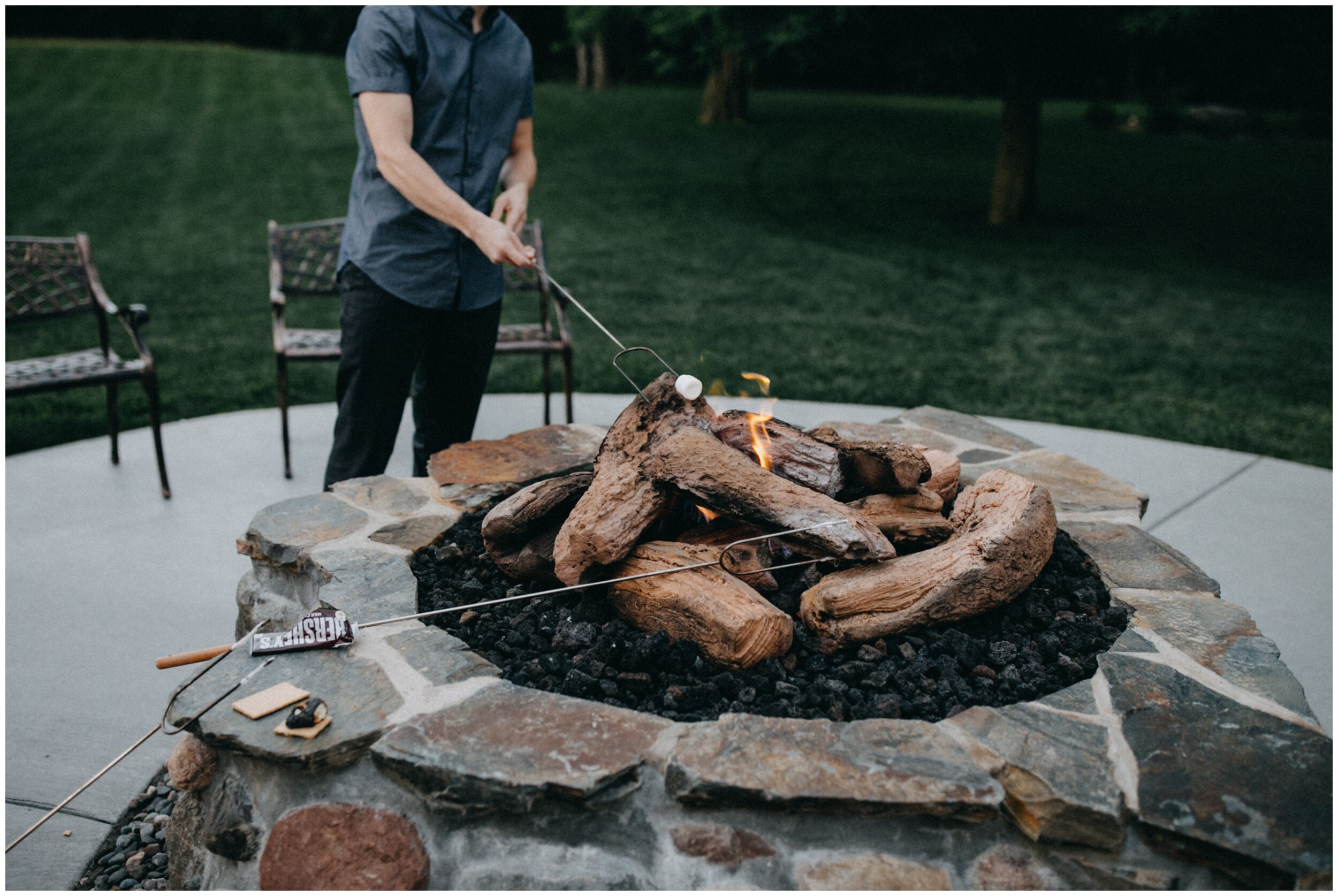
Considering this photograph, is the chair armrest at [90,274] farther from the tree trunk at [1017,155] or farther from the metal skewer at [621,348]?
the tree trunk at [1017,155]

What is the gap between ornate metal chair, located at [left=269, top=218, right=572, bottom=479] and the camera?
4.07 metres

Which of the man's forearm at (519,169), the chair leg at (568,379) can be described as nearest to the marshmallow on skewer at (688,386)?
the man's forearm at (519,169)

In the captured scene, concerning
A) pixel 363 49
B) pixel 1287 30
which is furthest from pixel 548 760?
pixel 1287 30

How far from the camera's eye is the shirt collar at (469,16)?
2883 mm

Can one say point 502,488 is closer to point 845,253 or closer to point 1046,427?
point 1046,427

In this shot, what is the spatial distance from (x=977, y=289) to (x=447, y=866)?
296 inches

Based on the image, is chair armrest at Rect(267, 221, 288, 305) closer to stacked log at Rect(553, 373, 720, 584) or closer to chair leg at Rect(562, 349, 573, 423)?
chair leg at Rect(562, 349, 573, 423)

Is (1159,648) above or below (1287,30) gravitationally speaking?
below

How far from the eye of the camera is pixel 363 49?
2783 mm

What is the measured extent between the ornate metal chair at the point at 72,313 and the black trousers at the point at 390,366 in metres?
1.07

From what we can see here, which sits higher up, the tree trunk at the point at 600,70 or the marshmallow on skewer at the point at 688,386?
the tree trunk at the point at 600,70

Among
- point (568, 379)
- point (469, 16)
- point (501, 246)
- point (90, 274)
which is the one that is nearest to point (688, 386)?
point (501, 246)

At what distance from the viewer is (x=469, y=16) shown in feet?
9.57

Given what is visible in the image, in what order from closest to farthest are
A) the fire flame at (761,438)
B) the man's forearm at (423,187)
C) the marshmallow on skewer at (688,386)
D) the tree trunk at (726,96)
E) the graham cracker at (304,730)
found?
the graham cracker at (304,730)
the marshmallow on skewer at (688,386)
the fire flame at (761,438)
the man's forearm at (423,187)
the tree trunk at (726,96)
